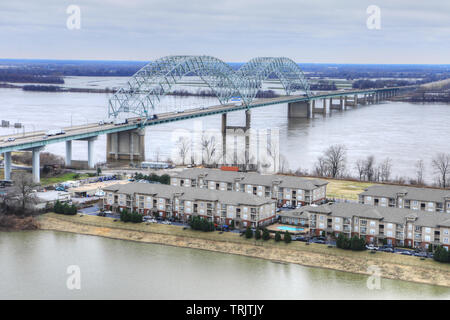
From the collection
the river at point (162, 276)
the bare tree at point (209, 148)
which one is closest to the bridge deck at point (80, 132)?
the bare tree at point (209, 148)

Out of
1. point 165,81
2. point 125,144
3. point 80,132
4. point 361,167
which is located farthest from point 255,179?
point 165,81

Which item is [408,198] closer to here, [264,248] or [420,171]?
[264,248]

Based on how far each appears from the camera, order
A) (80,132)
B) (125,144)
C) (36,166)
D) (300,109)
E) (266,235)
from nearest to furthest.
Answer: (266,235), (36,166), (80,132), (125,144), (300,109)

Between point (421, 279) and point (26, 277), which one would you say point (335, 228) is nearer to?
point (421, 279)

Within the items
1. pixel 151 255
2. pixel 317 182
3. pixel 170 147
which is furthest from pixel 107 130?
pixel 151 255

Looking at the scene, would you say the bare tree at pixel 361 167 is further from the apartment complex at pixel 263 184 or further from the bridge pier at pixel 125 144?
the bridge pier at pixel 125 144

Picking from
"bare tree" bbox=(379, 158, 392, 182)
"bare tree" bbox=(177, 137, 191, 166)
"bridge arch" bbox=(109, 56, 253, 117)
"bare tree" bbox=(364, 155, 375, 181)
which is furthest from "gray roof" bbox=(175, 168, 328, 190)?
"bridge arch" bbox=(109, 56, 253, 117)
